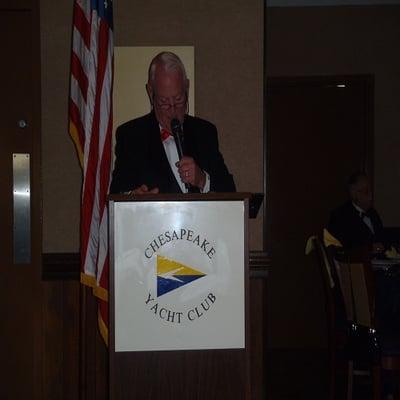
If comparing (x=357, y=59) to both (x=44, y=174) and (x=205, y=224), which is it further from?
(x=205, y=224)

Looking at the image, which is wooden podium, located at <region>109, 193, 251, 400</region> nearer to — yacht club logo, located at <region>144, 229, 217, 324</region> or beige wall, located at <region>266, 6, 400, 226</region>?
yacht club logo, located at <region>144, 229, 217, 324</region>

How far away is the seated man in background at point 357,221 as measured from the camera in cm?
506

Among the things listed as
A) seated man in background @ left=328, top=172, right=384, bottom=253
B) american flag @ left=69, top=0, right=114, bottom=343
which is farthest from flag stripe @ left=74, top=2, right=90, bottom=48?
seated man in background @ left=328, top=172, right=384, bottom=253

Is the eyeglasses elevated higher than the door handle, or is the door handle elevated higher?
the eyeglasses

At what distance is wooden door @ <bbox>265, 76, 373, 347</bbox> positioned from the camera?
610 cm

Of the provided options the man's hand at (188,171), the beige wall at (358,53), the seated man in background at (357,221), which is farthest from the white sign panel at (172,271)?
the beige wall at (358,53)

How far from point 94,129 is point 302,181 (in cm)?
347

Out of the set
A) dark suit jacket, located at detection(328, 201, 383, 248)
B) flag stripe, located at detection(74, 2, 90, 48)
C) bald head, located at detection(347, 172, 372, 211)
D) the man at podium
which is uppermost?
flag stripe, located at detection(74, 2, 90, 48)

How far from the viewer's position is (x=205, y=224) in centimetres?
221

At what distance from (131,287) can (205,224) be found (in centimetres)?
31

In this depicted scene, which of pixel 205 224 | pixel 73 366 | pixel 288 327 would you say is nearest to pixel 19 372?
pixel 73 366

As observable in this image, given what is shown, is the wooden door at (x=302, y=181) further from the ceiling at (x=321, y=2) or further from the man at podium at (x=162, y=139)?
the man at podium at (x=162, y=139)

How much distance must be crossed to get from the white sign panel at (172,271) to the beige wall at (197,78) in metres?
1.23

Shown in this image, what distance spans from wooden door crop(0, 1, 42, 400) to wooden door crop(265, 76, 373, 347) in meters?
3.01
